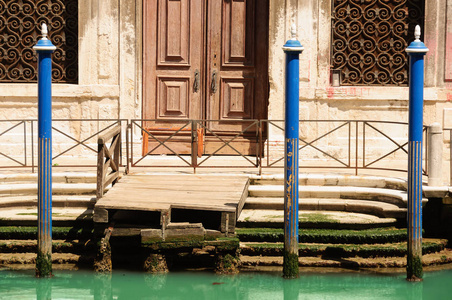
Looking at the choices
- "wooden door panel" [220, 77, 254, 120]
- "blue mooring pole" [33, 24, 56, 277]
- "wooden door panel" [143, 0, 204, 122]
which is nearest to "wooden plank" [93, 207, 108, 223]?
"blue mooring pole" [33, 24, 56, 277]

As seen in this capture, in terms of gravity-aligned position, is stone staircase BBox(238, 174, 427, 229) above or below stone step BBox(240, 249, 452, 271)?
above

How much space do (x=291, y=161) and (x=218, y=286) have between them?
142 centimetres

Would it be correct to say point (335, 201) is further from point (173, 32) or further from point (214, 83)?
point (173, 32)

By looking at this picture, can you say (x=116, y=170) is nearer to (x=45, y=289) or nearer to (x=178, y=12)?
(x=45, y=289)

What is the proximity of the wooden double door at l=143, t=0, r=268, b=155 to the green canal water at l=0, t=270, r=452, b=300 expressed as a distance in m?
4.00

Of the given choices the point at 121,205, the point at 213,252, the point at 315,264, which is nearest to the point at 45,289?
the point at 121,205

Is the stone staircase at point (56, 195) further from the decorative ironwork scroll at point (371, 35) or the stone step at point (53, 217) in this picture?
the decorative ironwork scroll at point (371, 35)

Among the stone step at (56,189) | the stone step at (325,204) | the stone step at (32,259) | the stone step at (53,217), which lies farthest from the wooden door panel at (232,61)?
the stone step at (32,259)

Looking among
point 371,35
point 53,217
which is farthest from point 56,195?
point 371,35

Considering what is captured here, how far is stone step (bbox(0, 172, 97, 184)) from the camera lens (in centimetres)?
1013

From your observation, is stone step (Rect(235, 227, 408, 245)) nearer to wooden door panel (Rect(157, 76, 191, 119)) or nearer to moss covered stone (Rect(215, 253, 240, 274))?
moss covered stone (Rect(215, 253, 240, 274))

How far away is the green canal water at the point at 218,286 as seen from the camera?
26.3ft

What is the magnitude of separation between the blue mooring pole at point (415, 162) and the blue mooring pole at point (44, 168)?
11.6 ft

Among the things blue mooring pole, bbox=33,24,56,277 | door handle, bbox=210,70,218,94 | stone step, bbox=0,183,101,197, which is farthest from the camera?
door handle, bbox=210,70,218,94
